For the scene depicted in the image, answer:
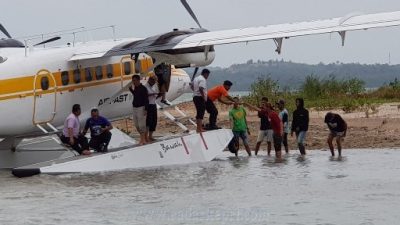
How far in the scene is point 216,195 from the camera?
15.7 meters

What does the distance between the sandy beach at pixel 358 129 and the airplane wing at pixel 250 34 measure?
6.51 m

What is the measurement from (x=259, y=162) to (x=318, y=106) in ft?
65.2

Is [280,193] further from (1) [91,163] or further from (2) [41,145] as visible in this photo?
(2) [41,145]

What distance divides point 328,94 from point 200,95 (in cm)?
2643

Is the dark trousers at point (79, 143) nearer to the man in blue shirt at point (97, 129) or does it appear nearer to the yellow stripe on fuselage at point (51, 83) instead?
the man in blue shirt at point (97, 129)

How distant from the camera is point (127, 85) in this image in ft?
70.2

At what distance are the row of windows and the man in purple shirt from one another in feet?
2.32

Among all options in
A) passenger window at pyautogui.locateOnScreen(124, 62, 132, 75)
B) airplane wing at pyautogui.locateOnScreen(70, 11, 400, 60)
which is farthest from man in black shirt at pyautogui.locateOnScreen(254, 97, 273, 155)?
passenger window at pyautogui.locateOnScreen(124, 62, 132, 75)

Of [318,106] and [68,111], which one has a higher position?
[68,111]

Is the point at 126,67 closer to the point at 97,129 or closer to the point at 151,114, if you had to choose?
the point at 151,114

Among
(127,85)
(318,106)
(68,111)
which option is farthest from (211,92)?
(318,106)

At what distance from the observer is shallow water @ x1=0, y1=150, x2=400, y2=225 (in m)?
13.7

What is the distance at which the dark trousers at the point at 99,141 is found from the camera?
1984cm

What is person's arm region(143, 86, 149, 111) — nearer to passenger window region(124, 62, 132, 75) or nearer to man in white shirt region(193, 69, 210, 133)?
passenger window region(124, 62, 132, 75)
